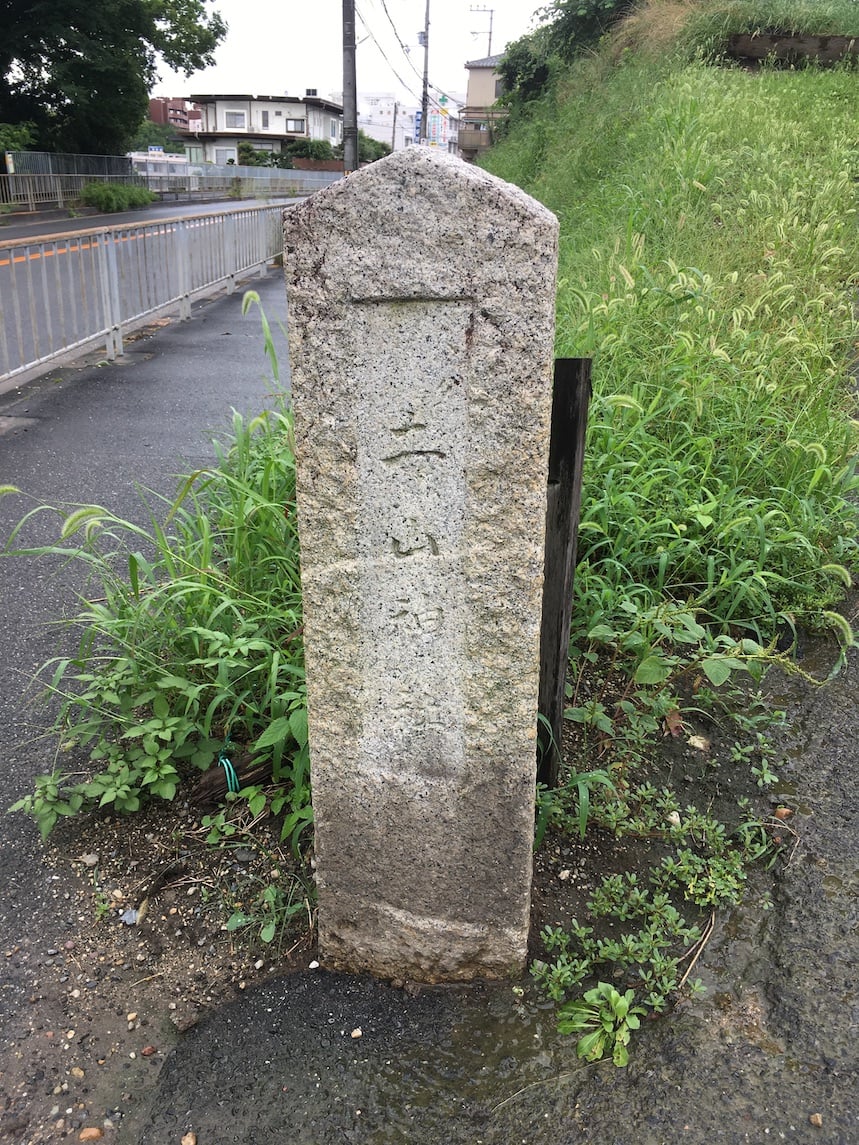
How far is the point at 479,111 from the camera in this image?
38.8 metres

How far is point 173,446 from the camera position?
604 centimetres

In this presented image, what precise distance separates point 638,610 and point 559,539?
610 millimetres

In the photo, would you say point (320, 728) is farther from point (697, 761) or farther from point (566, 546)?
point (697, 761)

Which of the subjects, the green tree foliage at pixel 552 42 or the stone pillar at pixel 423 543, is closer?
the stone pillar at pixel 423 543

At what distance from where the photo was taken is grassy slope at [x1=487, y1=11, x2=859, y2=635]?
325 cm

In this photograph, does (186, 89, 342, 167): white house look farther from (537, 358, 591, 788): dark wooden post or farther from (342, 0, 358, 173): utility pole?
(537, 358, 591, 788): dark wooden post

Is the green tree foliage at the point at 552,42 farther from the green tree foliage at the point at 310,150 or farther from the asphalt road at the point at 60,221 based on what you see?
the green tree foliage at the point at 310,150

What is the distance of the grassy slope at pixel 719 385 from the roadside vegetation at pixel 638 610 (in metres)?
0.02

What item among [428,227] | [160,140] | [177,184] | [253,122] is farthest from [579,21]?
[253,122]

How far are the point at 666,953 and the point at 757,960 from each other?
0.72 feet

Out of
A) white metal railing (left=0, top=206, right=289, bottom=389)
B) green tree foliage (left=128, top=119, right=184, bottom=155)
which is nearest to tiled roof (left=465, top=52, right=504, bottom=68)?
green tree foliage (left=128, top=119, right=184, bottom=155)

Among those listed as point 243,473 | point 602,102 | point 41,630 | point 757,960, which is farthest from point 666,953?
point 602,102

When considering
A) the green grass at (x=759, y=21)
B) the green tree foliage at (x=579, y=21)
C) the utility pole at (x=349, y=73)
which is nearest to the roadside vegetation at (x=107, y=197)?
the utility pole at (x=349, y=73)

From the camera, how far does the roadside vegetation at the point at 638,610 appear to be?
2346 mm
